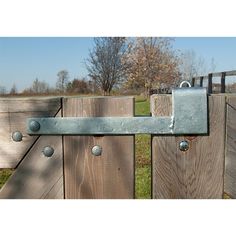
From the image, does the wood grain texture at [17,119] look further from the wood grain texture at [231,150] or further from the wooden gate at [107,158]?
the wood grain texture at [231,150]

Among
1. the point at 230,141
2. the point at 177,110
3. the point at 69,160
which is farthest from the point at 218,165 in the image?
the point at 69,160

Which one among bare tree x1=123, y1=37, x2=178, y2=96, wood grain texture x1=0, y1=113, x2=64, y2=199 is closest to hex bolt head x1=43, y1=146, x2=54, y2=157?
wood grain texture x1=0, y1=113, x2=64, y2=199

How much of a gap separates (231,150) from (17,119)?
50cm

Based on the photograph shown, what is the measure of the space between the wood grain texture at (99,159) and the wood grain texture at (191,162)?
0.07 metres

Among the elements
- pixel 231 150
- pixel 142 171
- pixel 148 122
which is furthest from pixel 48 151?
pixel 142 171

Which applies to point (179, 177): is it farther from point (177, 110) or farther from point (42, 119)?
point (42, 119)

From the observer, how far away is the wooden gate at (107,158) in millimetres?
719

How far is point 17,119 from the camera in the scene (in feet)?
2.39

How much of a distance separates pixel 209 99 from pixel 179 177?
194 millimetres

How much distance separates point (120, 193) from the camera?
2.42 feet

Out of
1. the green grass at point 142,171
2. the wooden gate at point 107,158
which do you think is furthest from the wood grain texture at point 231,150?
the green grass at point 142,171

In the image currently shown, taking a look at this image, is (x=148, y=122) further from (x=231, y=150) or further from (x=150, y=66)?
(x=150, y=66)

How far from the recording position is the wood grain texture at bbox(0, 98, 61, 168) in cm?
72

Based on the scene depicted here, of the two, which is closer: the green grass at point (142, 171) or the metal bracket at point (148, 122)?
the metal bracket at point (148, 122)
